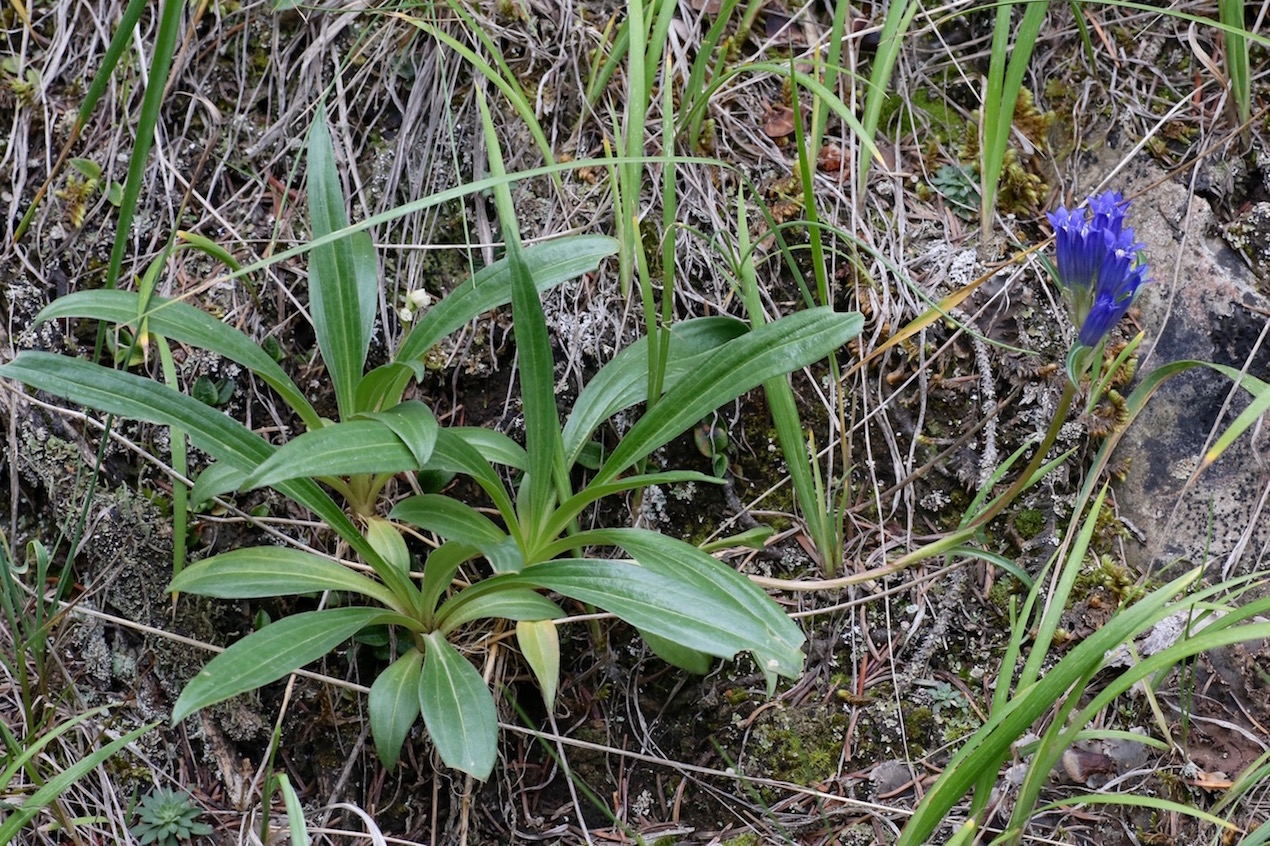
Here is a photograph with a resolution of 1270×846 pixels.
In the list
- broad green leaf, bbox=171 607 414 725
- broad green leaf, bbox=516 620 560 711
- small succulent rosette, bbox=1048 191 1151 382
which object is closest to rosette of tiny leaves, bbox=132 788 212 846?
broad green leaf, bbox=171 607 414 725

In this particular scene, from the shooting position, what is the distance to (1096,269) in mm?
1463

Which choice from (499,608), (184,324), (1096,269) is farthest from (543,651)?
(1096,269)

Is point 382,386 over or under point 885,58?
under

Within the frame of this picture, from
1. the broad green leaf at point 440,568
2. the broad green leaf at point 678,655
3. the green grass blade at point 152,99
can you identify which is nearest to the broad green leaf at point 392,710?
the broad green leaf at point 440,568

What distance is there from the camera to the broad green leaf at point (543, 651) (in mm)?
1445

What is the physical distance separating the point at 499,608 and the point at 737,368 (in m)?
0.50

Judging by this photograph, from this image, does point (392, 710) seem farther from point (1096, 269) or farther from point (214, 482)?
point (1096, 269)

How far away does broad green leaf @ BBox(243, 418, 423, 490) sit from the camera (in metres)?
1.22

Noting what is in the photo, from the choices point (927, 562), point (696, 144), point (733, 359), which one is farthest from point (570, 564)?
→ point (696, 144)

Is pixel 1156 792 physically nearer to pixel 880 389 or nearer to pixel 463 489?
pixel 880 389

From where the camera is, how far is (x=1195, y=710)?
5.21 feet

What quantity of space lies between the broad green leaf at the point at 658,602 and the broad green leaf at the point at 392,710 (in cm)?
20

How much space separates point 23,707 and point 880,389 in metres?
1.47

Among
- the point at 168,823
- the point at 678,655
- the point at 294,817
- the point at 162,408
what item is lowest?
the point at 168,823
